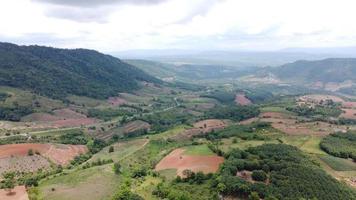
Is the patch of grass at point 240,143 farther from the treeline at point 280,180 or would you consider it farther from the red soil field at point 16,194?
the red soil field at point 16,194

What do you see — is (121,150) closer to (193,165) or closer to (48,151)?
(48,151)

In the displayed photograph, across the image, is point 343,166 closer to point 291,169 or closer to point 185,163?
point 291,169

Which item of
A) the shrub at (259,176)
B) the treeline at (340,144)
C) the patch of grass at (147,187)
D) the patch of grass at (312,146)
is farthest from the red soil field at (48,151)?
the treeline at (340,144)

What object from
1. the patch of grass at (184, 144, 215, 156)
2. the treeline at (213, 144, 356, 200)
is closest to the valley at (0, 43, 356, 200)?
the treeline at (213, 144, 356, 200)

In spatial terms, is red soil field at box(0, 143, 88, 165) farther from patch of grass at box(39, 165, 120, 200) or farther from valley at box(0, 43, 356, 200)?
patch of grass at box(39, 165, 120, 200)

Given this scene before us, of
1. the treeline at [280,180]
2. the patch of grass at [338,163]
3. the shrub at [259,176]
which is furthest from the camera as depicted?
the patch of grass at [338,163]

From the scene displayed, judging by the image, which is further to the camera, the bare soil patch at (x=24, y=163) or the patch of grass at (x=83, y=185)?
the bare soil patch at (x=24, y=163)

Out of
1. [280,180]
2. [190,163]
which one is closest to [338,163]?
[280,180]

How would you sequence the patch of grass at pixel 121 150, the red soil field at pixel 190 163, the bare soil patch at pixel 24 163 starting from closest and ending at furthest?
the red soil field at pixel 190 163 → the bare soil patch at pixel 24 163 → the patch of grass at pixel 121 150
